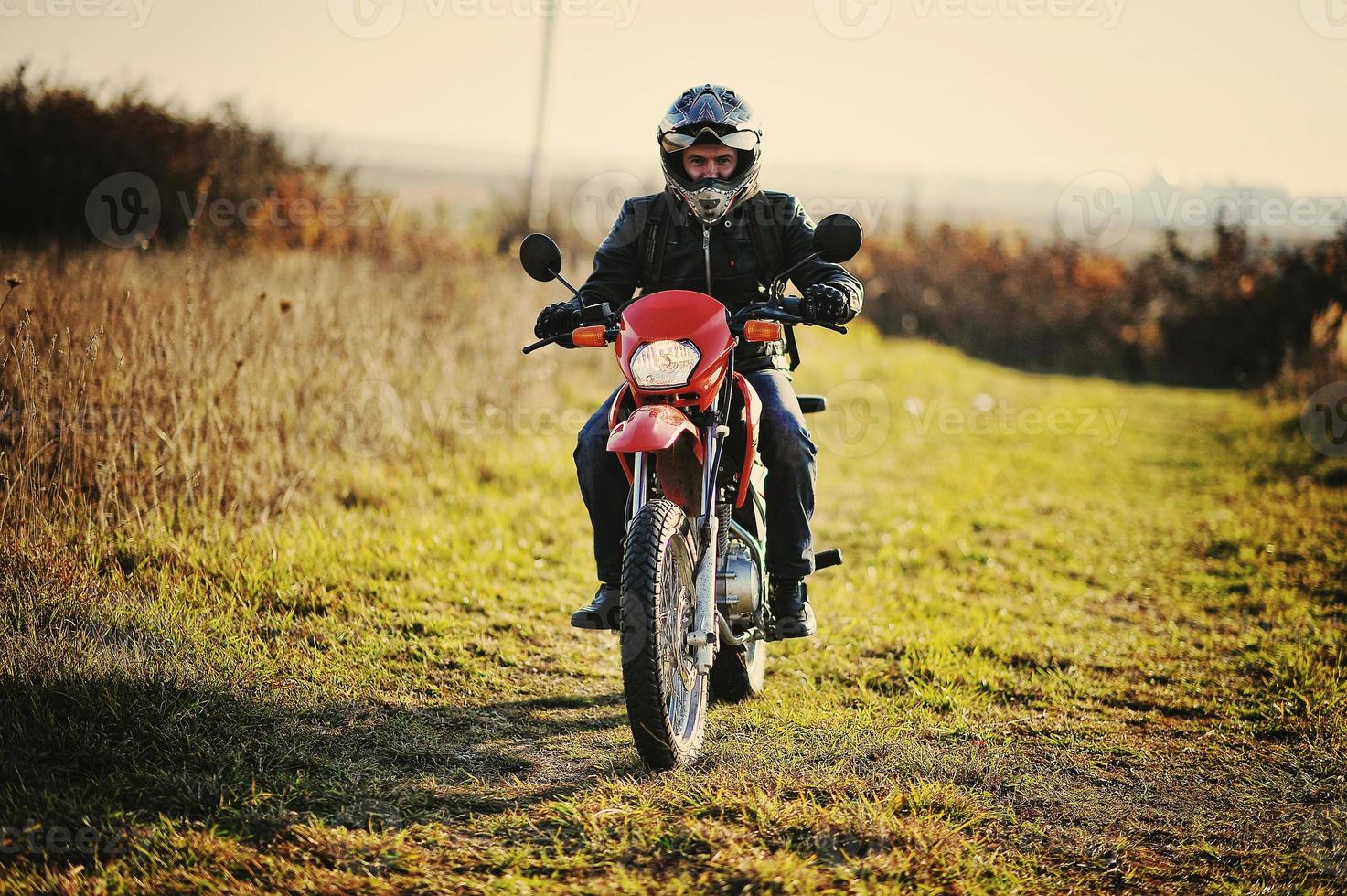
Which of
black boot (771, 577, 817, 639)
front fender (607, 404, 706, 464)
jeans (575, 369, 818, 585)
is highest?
front fender (607, 404, 706, 464)

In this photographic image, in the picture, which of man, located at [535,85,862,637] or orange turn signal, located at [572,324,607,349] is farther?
man, located at [535,85,862,637]

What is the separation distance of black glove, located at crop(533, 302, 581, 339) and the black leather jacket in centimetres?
27

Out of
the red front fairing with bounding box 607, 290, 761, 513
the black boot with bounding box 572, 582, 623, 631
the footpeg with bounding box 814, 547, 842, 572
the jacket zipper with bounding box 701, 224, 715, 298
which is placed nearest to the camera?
the red front fairing with bounding box 607, 290, 761, 513

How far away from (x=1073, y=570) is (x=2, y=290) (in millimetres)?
7854

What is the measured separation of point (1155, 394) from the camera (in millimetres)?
19906

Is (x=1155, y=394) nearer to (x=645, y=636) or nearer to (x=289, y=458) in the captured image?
(x=289, y=458)

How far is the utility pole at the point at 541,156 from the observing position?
1889cm

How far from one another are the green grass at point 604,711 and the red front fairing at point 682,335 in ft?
4.61

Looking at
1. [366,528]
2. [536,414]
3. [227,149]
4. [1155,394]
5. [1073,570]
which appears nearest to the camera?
[366,528]

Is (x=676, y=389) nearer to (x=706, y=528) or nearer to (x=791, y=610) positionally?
(x=706, y=528)

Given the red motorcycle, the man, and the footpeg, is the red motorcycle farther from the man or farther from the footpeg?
the footpeg

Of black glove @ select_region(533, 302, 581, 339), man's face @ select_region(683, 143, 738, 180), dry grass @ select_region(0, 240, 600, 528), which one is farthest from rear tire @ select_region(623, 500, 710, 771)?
dry grass @ select_region(0, 240, 600, 528)

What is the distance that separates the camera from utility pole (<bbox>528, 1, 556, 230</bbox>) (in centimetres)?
1889

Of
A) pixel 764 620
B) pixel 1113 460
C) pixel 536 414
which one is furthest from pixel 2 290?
pixel 1113 460
